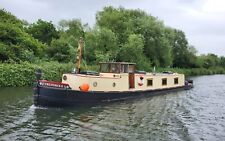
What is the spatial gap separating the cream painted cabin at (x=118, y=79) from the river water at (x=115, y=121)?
1702mm

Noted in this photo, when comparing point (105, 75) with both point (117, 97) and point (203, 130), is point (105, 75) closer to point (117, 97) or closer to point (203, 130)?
point (117, 97)

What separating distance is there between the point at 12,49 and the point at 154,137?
28938 millimetres

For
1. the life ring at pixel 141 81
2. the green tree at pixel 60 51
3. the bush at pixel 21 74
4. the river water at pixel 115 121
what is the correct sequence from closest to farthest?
the river water at pixel 115 121 < the life ring at pixel 141 81 < the bush at pixel 21 74 < the green tree at pixel 60 51

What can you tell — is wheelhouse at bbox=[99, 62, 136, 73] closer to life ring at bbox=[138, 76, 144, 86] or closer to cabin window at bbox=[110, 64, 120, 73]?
cabin window at bbox=[110, 64, 120, 73]

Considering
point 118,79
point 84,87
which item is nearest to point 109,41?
point 118,79

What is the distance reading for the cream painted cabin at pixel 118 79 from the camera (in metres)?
25.5

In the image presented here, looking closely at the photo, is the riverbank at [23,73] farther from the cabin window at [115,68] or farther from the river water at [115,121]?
the cabin window at [115,68]

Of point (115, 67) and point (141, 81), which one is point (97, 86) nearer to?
point (115, 67)

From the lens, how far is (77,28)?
71.2 m

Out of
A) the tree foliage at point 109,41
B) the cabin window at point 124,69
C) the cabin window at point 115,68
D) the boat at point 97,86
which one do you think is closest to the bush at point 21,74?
the tree foliage at point 109,41

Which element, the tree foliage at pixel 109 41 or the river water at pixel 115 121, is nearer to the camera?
the river water at pixel 115 121

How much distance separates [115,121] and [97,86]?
22.8ft

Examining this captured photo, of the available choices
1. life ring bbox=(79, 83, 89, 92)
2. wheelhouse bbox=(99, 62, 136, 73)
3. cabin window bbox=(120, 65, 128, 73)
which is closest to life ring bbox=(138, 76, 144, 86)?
wheelhouse bbox=(99, 62, 136, 73)

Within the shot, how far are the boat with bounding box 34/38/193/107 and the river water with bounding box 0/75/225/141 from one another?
33.0 inches
